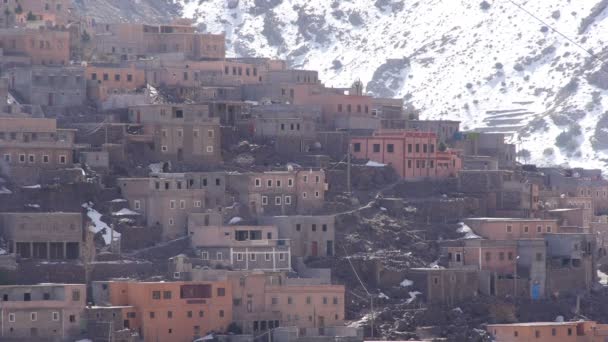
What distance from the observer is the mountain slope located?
165 metres

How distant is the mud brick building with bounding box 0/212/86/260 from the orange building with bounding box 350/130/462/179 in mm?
15953

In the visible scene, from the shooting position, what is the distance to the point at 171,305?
369 ft

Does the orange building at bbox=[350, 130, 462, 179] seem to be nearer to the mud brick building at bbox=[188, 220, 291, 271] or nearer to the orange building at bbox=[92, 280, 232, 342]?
the mud brick building at bbox=[188, 220, 291, 271]

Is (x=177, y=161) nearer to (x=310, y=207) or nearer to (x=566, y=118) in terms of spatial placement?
(x=310, y=207)

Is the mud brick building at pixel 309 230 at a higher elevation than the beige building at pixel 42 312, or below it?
higher

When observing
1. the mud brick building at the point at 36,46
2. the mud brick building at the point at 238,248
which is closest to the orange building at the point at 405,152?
the mud brick building at the point at 238,248

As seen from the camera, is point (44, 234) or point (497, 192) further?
point (497, 192)

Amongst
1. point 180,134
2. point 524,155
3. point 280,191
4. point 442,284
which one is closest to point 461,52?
point 524,155

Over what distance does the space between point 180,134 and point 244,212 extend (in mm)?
4650

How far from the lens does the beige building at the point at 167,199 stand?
118m

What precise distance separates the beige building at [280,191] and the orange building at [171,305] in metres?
7.66

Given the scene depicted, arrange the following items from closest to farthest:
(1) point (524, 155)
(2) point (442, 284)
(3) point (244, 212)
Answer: (2) point (442, 284) < (3) point (244, 212) < (1) point (524, 155)

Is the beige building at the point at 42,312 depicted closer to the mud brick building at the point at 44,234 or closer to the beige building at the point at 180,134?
the mud brick building at the point at 44,234

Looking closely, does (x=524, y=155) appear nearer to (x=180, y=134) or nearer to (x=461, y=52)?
(x=461, y=52)
